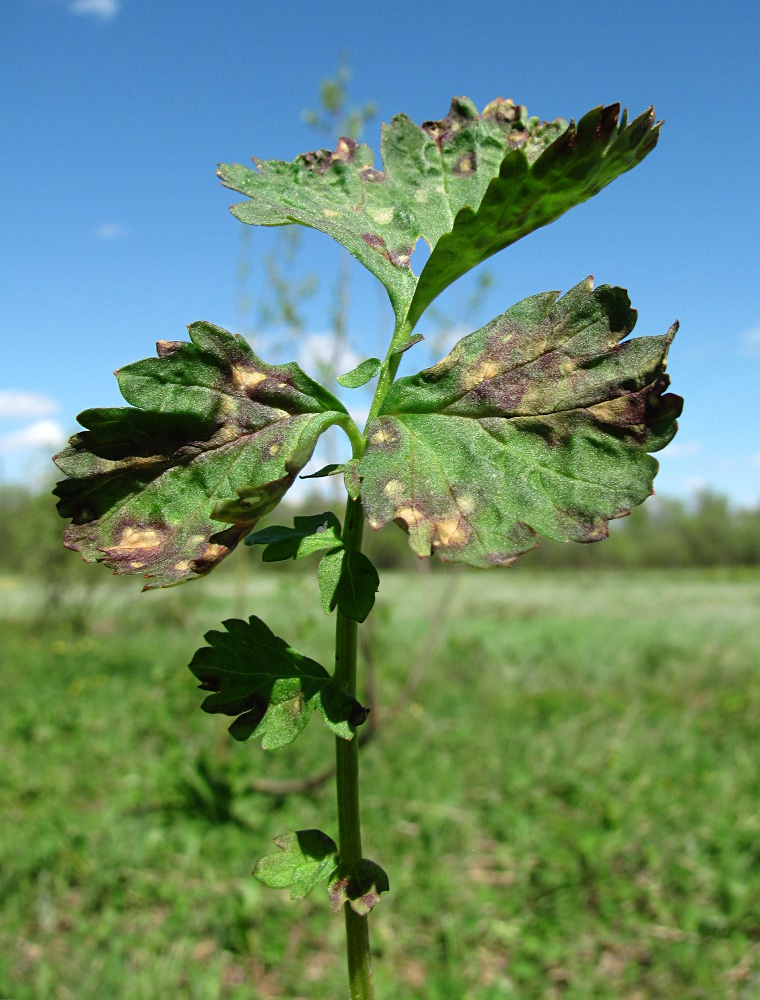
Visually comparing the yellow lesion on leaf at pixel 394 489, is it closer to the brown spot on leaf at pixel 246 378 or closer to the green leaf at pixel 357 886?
the brown spot on leaf at pixel 246 378

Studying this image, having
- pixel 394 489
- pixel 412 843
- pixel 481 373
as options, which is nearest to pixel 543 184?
pixel 481 373

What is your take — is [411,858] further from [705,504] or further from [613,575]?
[705,504]

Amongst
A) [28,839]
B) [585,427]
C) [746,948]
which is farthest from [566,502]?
[28,839]

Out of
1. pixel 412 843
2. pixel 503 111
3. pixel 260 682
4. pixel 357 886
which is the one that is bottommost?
pixel 412 843

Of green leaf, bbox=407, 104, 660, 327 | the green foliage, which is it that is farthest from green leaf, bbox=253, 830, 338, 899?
green leaf, bbox=407, 104, 660, 327

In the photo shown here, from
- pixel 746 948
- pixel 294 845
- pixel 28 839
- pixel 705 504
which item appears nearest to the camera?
pixel 294 845

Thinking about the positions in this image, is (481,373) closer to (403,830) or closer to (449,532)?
(449,532)

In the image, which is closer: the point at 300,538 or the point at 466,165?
the point at 300,538
